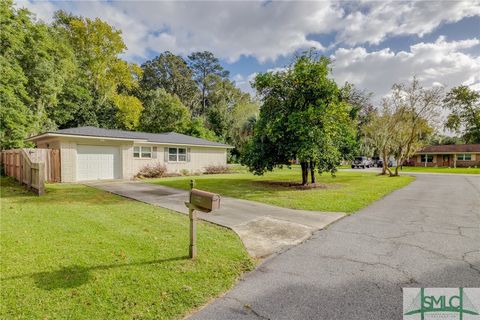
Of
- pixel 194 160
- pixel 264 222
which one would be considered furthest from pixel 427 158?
pixel 264 222

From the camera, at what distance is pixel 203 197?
3.76 meters

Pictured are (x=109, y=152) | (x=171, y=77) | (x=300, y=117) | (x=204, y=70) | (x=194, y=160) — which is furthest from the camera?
(x=204, y=70)

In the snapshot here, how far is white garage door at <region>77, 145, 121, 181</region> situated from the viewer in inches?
603

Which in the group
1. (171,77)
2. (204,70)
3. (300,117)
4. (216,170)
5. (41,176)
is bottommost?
(216,170)

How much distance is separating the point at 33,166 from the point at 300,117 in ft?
37.0

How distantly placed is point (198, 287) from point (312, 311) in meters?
1.39

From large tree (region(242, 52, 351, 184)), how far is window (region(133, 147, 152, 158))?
8949 millimetres

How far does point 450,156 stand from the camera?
4544 centimetres

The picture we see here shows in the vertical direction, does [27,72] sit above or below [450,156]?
above

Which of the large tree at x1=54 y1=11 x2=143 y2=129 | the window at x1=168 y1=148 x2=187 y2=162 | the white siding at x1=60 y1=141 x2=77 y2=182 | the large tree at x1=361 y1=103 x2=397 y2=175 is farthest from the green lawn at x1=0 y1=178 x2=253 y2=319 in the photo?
the large tree at x1=54 y1=11 x2=143 y2=129

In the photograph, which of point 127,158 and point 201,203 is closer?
point 201,203

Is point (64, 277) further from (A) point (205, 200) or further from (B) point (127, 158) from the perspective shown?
(B) point (127, 158)

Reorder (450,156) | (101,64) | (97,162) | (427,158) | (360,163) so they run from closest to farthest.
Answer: (97,162), (101,64), (360,163), (450,156), (427,158)

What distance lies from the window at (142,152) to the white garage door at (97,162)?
146 cm
